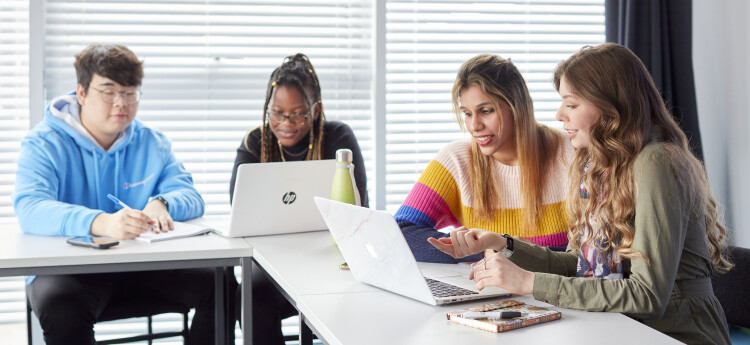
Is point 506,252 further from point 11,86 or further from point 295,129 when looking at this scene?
point 11,86

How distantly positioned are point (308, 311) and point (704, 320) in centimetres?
80

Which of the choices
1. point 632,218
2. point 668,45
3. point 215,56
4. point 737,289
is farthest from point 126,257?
point 668,45

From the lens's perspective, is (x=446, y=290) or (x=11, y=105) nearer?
(x=446, y=290)

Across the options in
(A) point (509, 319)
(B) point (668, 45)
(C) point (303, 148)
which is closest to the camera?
(A) point (509, 319)

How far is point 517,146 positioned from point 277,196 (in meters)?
0.75

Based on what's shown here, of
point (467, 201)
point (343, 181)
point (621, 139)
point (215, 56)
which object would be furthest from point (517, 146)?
point (215, 56)

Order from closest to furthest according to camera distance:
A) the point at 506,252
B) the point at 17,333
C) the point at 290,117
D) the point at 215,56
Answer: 1. the point at 506,252
2. the point at 290,117
3. the point at 17,333
4. the point at 215,56

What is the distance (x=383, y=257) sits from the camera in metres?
1.41

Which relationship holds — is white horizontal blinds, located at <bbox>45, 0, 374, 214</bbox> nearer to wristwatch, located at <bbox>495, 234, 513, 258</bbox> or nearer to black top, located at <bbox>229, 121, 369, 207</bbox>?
black top, located at <bbox>229, 121, 369, 207</bbox>

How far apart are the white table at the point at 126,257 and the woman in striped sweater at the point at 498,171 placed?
0.50m

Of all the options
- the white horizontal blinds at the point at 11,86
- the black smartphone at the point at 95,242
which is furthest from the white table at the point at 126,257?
the white horizontal blinds at the point at 11,86

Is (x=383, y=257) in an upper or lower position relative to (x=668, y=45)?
lower

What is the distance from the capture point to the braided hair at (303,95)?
2.79 m

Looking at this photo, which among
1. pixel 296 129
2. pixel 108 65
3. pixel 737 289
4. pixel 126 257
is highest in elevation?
pixel 108 65
